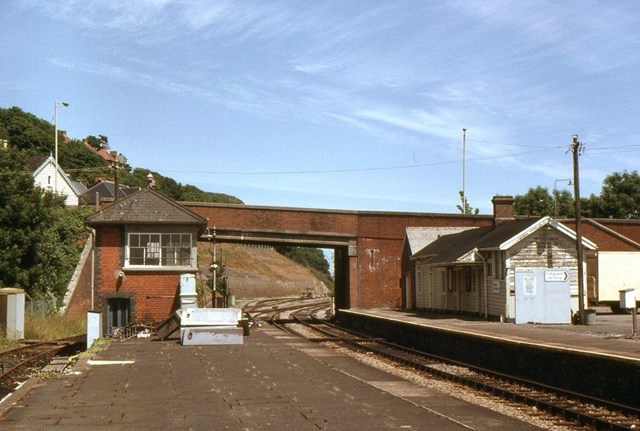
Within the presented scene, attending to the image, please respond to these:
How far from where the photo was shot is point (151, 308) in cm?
3550

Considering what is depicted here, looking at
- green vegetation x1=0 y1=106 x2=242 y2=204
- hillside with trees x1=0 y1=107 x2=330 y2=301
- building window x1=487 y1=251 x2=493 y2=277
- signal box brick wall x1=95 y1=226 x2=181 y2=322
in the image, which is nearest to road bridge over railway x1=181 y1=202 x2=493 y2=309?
hillside with trees x1=0 y1=107 x2=330 y2=301

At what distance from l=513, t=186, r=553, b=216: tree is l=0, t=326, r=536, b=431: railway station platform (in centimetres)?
6835

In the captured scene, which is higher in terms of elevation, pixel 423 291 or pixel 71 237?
pixel 71 237

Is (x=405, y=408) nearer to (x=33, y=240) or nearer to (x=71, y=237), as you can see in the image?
(x=33, y=240)

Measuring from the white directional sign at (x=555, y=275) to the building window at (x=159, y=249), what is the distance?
50.7ft

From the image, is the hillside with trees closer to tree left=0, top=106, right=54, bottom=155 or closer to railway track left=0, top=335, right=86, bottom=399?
railway track left=0, top=335, right=86, bottom=399

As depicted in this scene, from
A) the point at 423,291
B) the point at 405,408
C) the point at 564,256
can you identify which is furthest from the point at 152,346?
the point at 423,291

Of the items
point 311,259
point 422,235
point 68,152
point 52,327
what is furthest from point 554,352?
point 311,259

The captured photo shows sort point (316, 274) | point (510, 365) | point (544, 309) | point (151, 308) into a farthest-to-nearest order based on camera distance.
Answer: point (316, 274), point (151, 308), point (544, 309), point (510, 365)

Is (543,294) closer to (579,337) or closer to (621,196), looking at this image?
(579,337)

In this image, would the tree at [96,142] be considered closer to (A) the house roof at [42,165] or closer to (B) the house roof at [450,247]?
(A) the house roof at [42,165]

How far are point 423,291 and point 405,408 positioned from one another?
33.0 metres

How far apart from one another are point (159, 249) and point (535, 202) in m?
57.3

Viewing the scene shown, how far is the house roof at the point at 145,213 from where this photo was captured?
35594 mm
